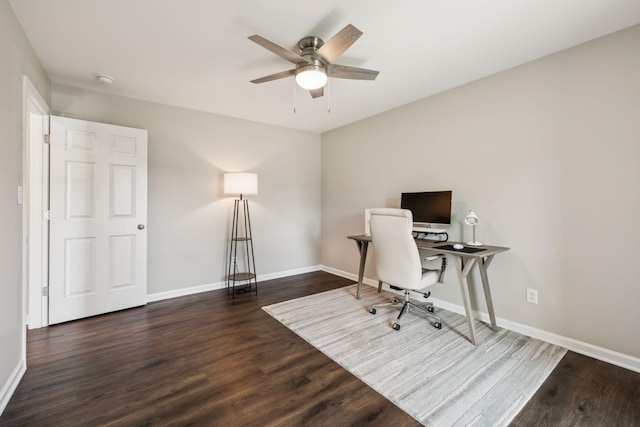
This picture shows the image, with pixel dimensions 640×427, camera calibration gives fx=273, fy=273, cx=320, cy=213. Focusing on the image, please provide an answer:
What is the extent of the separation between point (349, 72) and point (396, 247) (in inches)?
61.9

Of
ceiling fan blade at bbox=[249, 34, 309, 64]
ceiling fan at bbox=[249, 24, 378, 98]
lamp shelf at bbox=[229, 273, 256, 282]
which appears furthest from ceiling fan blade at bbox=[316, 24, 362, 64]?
lamp shelf at bbox=[229, 273, 256, 282]

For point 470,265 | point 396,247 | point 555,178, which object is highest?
point 555,178

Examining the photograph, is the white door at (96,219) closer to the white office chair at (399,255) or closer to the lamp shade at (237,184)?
the lamp shade at (237,184)

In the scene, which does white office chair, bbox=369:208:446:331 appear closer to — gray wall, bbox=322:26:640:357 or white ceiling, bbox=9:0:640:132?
gray wall, bbox=322:26:640:357

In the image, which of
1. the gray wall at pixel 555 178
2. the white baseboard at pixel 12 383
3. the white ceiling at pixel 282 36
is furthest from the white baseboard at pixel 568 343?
the white baseboard at pixel 12 383

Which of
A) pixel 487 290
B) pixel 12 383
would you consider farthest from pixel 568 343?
pixel 12 383

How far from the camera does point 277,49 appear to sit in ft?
6.09

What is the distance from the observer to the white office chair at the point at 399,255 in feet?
8.10

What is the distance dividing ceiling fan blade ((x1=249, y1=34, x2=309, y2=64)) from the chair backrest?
1482 millimetres

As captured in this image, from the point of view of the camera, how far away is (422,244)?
2783 millimetres

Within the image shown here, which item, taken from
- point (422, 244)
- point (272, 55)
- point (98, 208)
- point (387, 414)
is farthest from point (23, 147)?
point (422, 244)

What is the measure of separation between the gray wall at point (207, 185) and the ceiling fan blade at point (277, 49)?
86.1 inches

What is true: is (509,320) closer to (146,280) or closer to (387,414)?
(387,414)

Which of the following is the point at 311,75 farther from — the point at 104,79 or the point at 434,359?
the point at 434,359
